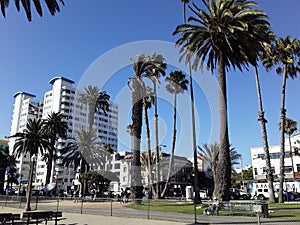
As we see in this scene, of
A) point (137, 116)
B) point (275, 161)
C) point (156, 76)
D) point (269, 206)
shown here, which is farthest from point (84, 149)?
point (275, 161)

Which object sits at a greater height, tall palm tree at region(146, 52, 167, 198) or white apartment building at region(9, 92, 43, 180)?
white apartment building at region(9, 92, 43, 180)

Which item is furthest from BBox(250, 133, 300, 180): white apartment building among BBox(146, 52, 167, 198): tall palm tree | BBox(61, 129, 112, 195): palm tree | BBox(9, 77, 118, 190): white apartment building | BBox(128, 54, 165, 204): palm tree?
BBox(9, 77, 118, 190): white apartment building

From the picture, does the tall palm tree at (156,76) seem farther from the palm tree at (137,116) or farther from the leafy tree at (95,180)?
the leafy tree at (95,180)

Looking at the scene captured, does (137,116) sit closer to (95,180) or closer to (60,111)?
(95,180)

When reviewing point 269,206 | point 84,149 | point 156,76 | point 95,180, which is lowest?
point 269,206

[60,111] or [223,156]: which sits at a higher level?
A: [60,111]

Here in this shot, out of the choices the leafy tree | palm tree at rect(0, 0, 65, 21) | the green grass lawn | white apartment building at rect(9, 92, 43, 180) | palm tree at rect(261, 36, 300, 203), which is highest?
white apartment building at rect(9, 92, 43, 180)

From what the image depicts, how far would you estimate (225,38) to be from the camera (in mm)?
25094

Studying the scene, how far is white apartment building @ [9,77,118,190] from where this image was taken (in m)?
125

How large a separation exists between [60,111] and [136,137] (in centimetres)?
10589

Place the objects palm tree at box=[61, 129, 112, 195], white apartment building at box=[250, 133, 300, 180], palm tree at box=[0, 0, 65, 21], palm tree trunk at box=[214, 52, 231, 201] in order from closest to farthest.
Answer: palm tree at box=[0, 0, 65, 21] < palm tree trunk at box=[214, 52, 231, 201] < palm tree at box=[61, 129, 112, 195] < white apartment building at box=[250, 133, 300, 180]

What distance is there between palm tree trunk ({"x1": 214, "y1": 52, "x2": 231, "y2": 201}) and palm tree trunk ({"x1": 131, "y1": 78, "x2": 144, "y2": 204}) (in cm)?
Result: 929

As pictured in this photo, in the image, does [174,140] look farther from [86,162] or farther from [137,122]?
[86,162]

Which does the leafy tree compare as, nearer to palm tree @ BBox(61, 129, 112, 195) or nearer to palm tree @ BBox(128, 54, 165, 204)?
palm tree @ BBox(61, 129, 112, 195)
